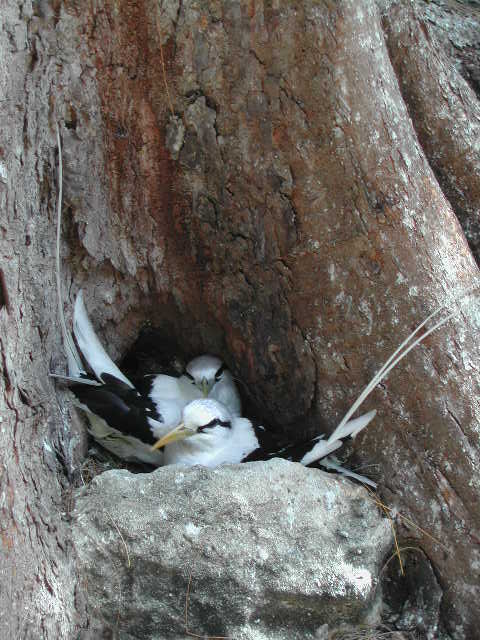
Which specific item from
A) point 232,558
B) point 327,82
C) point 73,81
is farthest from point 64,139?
point 232,558

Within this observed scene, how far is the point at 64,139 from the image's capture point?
248 centimetres

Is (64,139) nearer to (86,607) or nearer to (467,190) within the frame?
(86,607)

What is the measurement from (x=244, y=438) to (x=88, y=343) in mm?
733

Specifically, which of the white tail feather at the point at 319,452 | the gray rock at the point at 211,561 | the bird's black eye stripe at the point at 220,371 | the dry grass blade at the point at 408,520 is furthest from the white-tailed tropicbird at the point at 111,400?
the dry grass blade at the point at 408,520

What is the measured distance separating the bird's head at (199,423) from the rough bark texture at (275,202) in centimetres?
28

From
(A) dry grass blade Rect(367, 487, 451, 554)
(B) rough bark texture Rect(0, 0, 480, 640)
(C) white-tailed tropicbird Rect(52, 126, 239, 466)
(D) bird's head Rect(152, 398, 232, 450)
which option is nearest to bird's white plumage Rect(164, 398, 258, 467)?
(D) bird's head Rect(152, 398, 232, 450)

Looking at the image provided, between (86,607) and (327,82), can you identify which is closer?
(86,607)

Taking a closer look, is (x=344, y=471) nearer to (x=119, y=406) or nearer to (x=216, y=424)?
(x=216, y=424)

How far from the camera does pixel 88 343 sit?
2670mm

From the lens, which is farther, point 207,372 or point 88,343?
point 207,372

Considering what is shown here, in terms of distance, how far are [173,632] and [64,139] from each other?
172 centimetres

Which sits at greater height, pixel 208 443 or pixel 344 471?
pixel 208 443

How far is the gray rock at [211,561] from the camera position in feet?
6.98

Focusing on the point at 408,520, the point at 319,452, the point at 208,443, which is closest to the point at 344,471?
the point at 319,452
